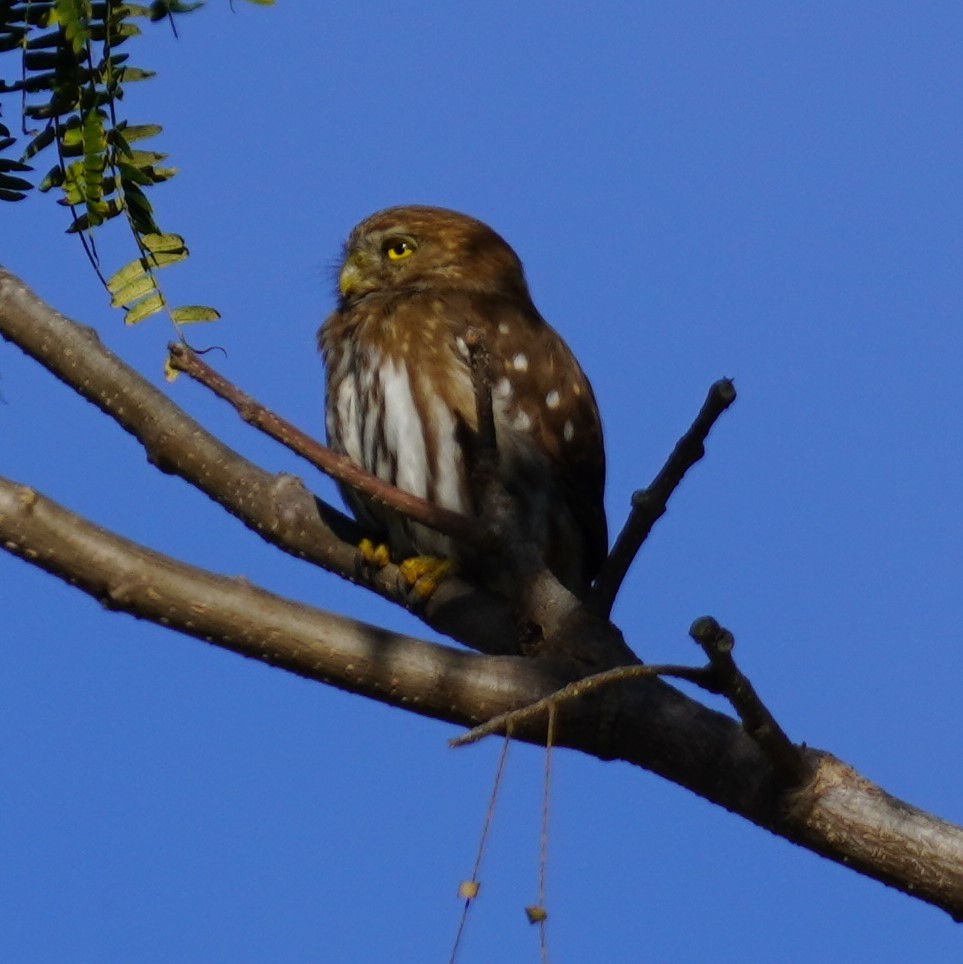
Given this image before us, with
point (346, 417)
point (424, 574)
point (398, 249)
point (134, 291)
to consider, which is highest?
point (398, 249)

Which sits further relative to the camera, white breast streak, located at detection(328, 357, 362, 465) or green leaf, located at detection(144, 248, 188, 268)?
white breast streak, located at detection(328, 357, 362, 465)

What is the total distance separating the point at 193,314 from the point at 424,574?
175 cm

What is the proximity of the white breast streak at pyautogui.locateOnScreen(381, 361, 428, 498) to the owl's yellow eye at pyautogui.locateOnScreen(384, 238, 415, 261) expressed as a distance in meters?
1.03

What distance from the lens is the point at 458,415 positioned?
5.27m

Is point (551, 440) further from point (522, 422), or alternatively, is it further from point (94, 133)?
point (94, 133)

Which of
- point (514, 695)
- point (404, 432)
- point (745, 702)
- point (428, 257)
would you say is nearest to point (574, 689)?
point (745, 702)

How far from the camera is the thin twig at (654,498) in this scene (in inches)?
138

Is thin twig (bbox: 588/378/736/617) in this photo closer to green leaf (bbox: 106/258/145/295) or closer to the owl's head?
green leaf (bbox: 106/258/145/295)

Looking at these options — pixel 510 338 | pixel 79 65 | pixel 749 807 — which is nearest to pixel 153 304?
pixel 79 65

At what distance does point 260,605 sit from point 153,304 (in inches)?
27.3

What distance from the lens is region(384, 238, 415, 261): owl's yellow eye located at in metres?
6.37

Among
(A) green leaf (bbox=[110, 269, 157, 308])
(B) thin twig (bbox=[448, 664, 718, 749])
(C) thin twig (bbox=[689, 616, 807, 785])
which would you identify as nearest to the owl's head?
(A) green leaf (bbox=[110, 269, 157, 308])

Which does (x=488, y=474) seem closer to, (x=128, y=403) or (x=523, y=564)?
(x=523, y=564)

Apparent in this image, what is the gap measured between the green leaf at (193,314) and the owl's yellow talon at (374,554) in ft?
5.25
